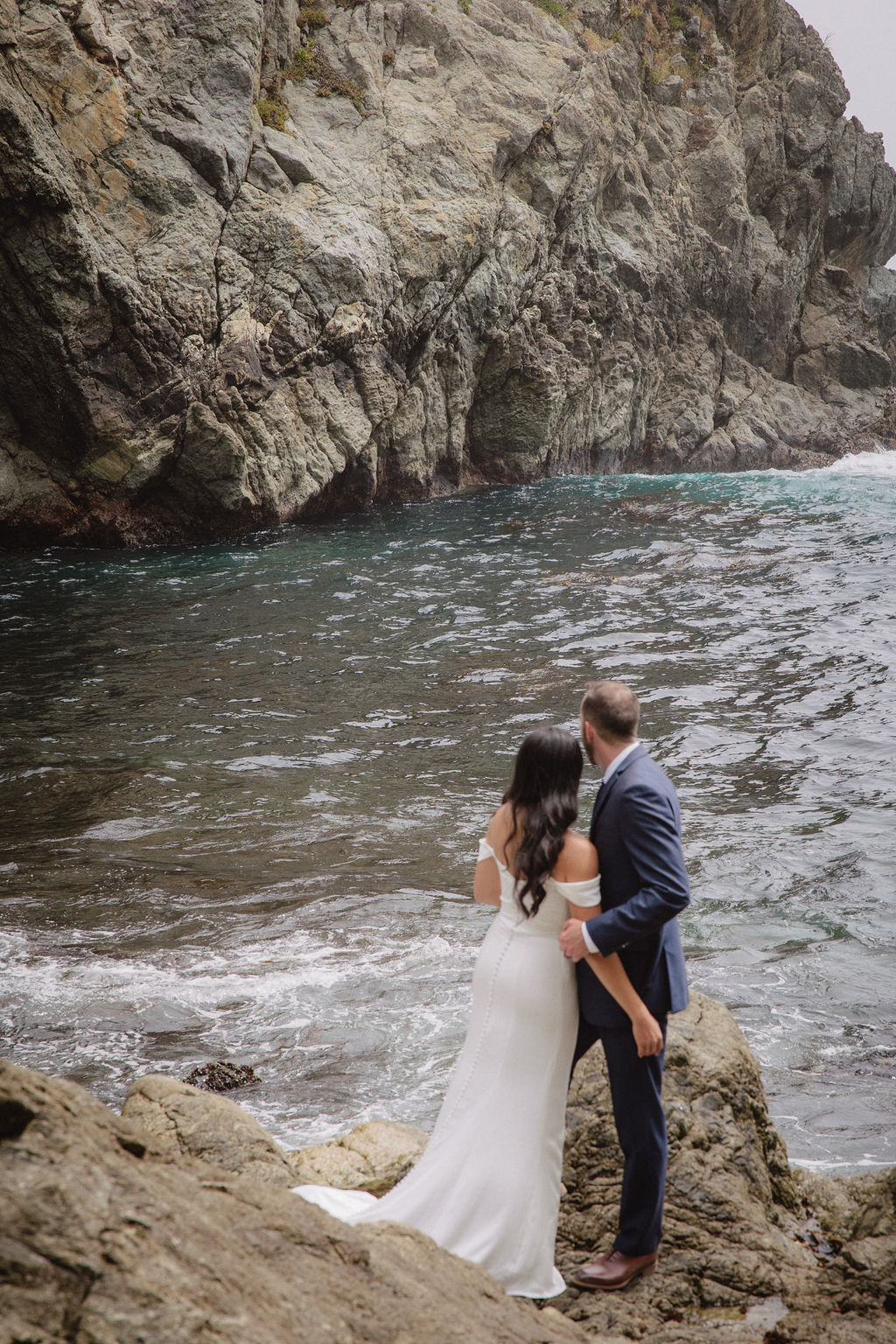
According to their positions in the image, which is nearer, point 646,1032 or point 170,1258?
point 170,1258

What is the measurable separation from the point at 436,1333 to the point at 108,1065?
3267 millimetres

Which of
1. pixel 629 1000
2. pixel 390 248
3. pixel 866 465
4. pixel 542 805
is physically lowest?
pixel 629 1000

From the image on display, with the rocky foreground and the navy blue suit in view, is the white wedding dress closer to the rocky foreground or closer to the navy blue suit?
the navy blue suit

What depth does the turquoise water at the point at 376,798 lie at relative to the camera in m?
5.18

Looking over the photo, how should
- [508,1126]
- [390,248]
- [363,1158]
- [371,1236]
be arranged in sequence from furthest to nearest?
1. [390,248]
2. [363,1158]
3. [508,1126]
4. [371,1236]

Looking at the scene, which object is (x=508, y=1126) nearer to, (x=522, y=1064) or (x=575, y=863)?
(x=522, y=1064)

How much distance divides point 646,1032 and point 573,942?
15.6 inches

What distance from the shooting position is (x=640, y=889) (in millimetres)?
3271

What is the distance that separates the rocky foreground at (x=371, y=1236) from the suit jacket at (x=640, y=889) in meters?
0.68

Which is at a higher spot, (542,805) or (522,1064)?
(542,805)

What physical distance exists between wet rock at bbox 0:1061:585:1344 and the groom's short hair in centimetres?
182

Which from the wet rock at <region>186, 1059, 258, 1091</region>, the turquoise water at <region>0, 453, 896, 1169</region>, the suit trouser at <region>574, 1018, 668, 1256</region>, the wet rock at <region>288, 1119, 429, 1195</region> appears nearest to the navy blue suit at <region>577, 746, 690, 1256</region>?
the suit trouser at <region>574, 1018, 668, 1256</region>

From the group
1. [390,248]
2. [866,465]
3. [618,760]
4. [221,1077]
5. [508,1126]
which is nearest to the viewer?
[508,1126]

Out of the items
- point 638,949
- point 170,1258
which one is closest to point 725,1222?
point 638,949
